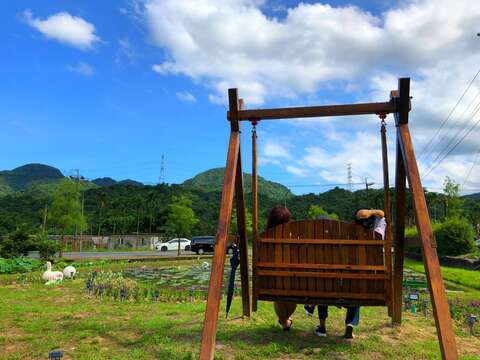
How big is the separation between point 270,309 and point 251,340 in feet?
8.99

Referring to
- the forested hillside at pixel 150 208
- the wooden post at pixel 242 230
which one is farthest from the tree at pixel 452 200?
the wooden post at pixel 242 230

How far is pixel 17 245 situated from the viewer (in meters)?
23.8

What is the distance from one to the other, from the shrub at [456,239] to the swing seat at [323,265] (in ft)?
80.2

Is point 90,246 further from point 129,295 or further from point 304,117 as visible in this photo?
point 304,117

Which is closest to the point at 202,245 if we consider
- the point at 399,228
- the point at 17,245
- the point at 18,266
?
the point at 17,245

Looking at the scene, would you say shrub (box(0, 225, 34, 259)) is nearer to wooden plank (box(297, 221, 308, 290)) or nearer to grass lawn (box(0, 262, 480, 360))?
grass lawn (box(0, 262, 480, 360))

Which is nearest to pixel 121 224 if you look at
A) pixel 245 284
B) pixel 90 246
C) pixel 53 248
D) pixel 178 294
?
pixel 90 246

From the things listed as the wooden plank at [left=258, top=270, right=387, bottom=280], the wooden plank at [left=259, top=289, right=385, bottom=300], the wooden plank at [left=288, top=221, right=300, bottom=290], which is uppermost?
the wooden plank at [left=288, top=221, right=300, bottom=290]

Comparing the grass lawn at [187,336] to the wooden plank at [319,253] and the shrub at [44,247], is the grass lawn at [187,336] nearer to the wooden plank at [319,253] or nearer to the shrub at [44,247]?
the wooden plank at [319,253]

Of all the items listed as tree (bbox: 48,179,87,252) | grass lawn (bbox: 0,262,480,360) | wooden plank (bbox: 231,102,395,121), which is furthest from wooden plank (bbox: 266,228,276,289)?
tree (bbox: 48,179,87,252)

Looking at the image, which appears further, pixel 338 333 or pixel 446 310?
pixel 338 333

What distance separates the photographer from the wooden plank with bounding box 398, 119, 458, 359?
154 inches

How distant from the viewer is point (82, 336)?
5.84 metres

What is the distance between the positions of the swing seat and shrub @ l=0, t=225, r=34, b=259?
73.8 ft
